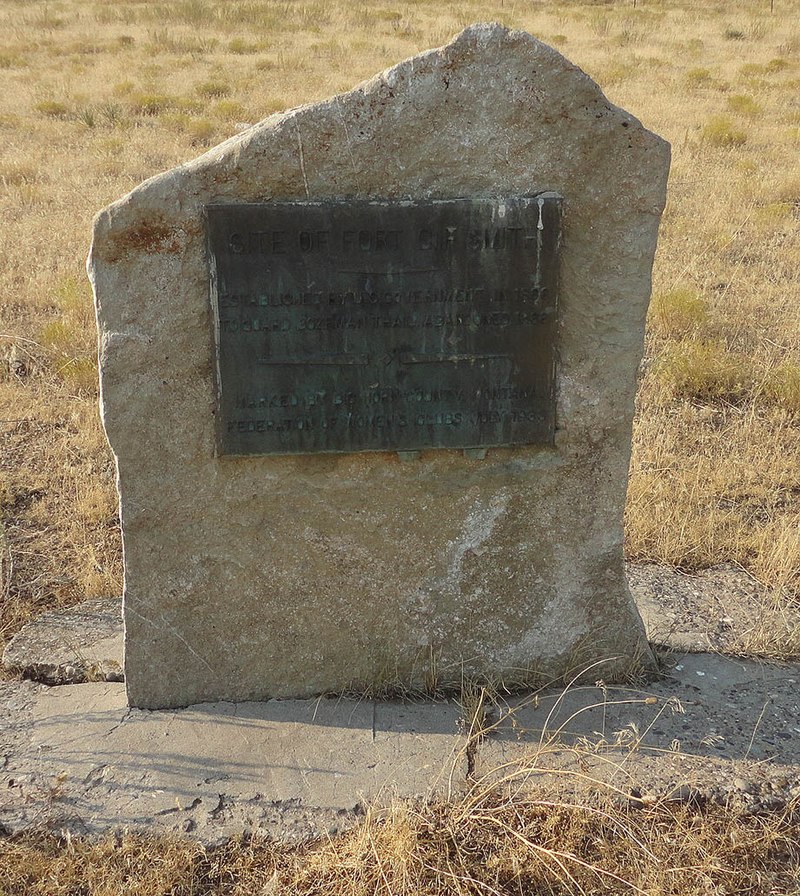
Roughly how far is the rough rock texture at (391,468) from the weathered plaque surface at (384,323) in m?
0.06

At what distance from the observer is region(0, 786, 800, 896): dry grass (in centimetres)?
237

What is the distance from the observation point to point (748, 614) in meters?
3.56

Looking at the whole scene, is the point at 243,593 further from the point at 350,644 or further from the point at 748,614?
the point at 748,614

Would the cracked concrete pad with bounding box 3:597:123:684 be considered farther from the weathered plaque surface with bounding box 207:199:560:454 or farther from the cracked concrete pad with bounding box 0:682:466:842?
the weathered plaque surface with bounding box 207:199:560:454

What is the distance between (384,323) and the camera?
2701 millimetres

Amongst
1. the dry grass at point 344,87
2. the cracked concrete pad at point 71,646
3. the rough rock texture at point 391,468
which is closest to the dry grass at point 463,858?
the rough rock texture at point 391,468

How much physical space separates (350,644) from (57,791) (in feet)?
3.09

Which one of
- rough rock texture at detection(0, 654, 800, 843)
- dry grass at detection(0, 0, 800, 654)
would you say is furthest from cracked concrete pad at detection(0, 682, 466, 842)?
dry grass at detection(0, 0, 800, 654)

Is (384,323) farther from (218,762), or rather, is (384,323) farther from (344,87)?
(344,87)

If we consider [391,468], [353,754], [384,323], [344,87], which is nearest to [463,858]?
[353,754]

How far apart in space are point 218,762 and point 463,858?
0.78 m

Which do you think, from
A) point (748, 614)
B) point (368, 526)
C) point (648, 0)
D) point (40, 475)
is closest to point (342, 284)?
point (368, 526)

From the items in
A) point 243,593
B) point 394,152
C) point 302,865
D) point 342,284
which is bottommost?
point 302,865

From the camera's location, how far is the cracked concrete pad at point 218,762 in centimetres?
258
